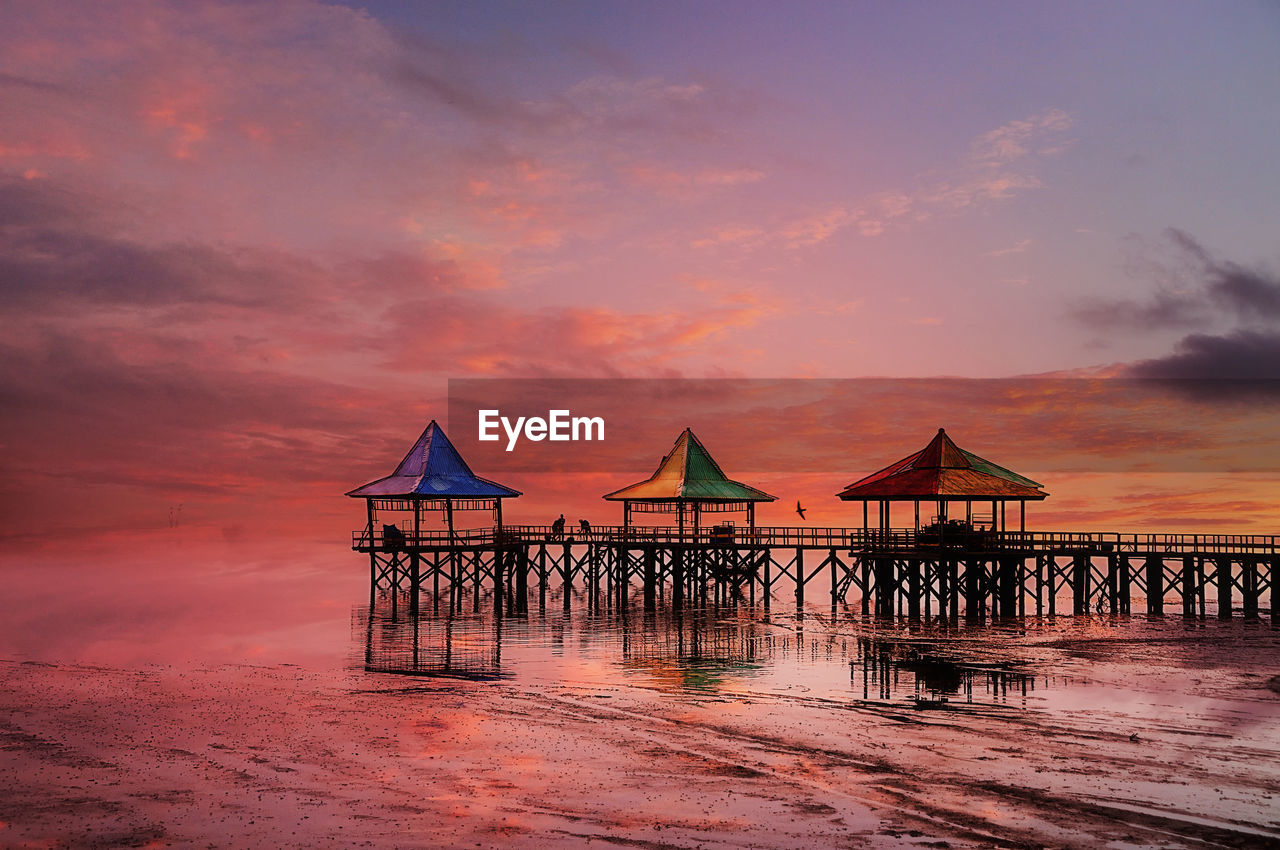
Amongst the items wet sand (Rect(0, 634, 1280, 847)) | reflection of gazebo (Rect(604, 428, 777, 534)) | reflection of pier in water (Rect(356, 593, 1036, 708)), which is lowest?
reflection of pier in water (Rect(356, 593, 1036, 708))

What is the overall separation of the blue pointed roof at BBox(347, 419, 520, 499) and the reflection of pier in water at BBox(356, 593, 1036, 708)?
5427mm

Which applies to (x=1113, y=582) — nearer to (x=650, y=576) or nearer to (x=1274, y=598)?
(x=1274, y=598)

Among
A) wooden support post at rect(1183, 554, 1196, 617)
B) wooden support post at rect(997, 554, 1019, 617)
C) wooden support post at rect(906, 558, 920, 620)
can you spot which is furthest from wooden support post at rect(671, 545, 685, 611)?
wooden support post at rect(1183, 554, 1196, 617)

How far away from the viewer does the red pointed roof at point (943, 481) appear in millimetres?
39219

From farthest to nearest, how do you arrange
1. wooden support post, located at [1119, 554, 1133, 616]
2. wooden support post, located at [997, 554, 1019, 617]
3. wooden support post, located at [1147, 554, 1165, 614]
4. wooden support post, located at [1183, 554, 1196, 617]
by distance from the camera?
wooden support post, located at [1119, 554, 1133, 616], wooden support post, located at [1147, 554, 1165, 614], wooden support post, located at [1183, 554, 1196, 617], wooden support post, located at [997, 554, 1019, 617]

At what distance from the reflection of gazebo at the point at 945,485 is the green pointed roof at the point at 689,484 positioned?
6.01 metres

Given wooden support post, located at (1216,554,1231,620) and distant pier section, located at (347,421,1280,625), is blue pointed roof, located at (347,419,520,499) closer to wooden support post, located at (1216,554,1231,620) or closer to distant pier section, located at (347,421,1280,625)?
distant pier section, located at (347,421,1280,625)

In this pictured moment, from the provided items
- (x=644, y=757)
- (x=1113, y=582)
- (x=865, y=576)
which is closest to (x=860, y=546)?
(x=865, y=576)

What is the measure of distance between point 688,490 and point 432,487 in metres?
11.4

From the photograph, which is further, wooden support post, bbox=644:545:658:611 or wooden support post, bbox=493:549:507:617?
wooden support post, bbox=644:545:658:611

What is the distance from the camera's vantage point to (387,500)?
46.4 metres

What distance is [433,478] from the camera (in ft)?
152

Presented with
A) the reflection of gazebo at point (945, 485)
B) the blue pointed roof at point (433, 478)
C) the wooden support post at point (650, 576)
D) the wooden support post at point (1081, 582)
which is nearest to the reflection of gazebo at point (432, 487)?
the blue pointed roof at point (433, 478)

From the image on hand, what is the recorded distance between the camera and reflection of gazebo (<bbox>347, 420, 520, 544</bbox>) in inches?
1778
